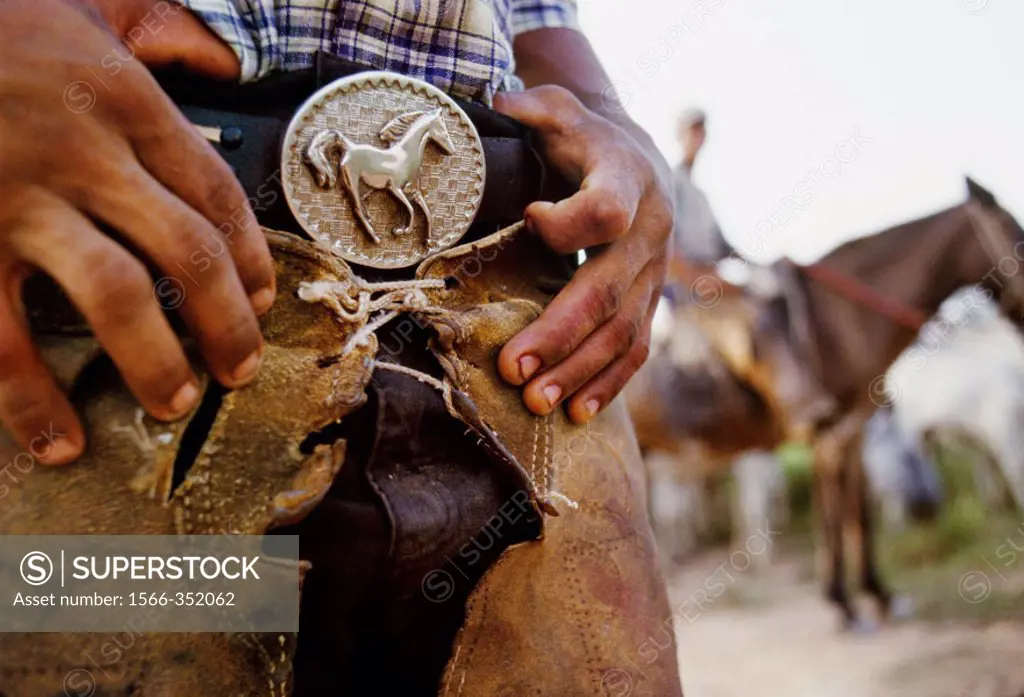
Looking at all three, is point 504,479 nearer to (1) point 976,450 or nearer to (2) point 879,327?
(2) point 879,327

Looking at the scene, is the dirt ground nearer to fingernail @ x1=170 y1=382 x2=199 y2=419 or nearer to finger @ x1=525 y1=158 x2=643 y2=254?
finger @ x1=525 y1=158 x2=643 y2=254

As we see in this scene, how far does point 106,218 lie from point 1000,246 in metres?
5.10

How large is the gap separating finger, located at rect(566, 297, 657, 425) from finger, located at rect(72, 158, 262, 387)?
349 millimetres

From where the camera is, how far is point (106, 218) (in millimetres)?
573

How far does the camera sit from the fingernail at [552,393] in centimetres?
78

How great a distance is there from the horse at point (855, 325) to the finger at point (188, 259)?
503 cm

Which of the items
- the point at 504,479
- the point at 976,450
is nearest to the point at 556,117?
the point at 504,479

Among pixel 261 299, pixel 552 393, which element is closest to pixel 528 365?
pixel 552 393

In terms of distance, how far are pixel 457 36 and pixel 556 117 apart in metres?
0.14

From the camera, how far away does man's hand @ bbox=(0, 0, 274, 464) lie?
0.55 meters

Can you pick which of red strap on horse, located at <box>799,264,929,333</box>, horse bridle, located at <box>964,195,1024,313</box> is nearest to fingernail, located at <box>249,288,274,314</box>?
horse bridle, located at <box>964,195,1024,313</box>

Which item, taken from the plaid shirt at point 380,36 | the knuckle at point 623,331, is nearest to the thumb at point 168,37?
the plaid shirt at point 380,36

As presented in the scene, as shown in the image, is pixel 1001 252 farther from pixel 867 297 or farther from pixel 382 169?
pixel 382 169

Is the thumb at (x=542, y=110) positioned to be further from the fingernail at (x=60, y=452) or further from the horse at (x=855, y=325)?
the horse at (x=855, y=325)
